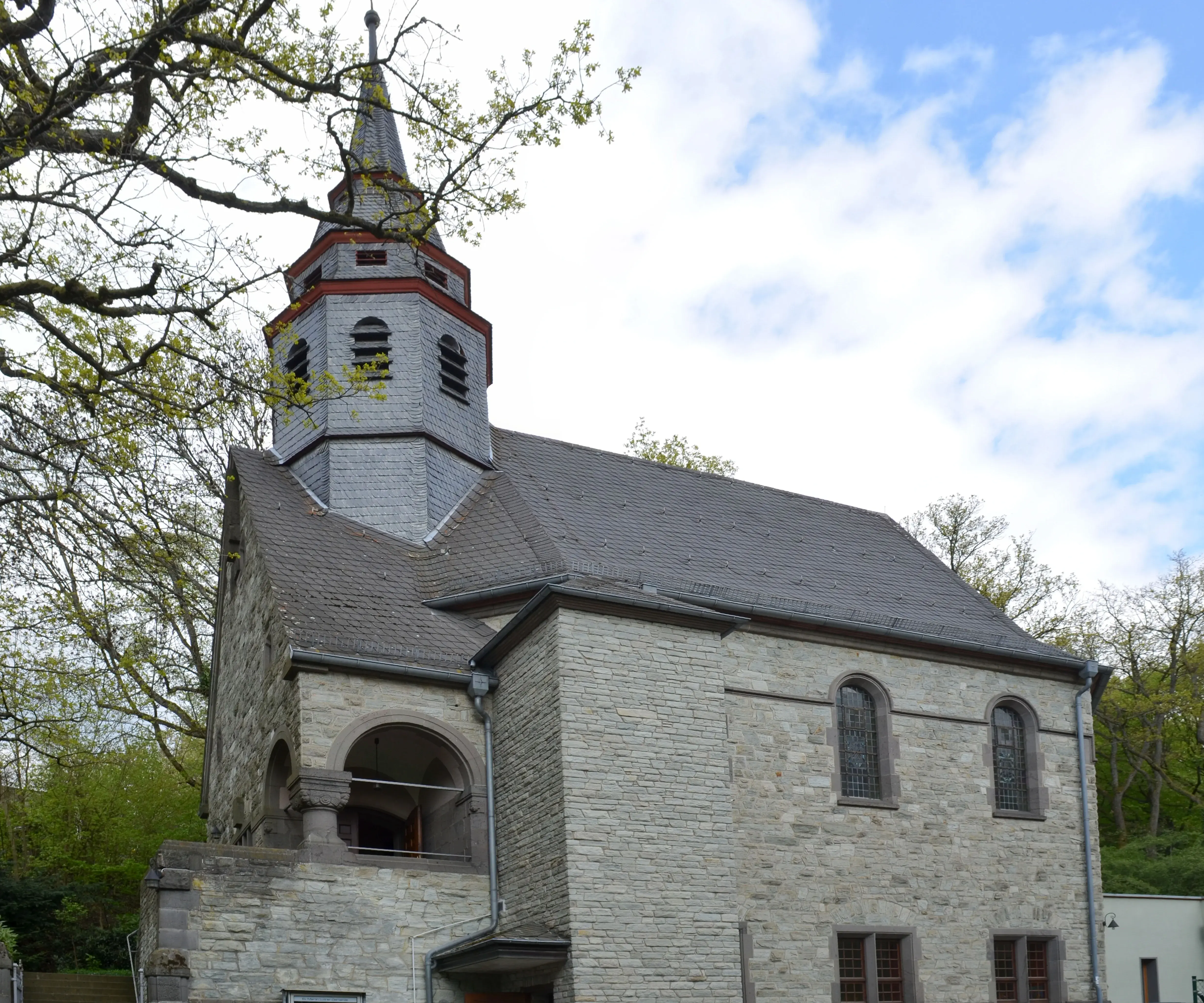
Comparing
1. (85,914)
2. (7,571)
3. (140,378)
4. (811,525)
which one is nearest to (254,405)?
(140,378)

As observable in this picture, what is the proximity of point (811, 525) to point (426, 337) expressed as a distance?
22.5ft

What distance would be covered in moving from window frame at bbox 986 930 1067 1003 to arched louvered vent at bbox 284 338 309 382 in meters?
12.0

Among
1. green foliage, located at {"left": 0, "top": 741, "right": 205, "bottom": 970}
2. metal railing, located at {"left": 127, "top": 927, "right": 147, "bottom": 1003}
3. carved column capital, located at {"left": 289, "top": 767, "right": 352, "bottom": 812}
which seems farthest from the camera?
green foliage, located at {"left": 0, "top": 741, "right": 205, "bottom": 970}

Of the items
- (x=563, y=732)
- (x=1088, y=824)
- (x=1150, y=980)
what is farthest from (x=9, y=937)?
(x=1150, y=980)

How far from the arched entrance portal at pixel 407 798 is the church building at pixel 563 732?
0.06 meters

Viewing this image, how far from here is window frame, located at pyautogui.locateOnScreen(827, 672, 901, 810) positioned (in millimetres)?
15766

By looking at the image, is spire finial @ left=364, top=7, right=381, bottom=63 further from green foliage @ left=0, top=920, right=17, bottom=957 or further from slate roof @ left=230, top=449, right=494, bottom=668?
green foliage @ left=0, top=920, right=17, bottom=957

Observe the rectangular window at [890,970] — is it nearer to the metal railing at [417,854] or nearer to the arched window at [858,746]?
the arched window at [858,746]

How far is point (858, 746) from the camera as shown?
1628 cm

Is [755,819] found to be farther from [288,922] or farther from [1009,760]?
[288,922]

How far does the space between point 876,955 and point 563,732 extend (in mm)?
5227

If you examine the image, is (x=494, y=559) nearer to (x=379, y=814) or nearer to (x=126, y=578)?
(x=379, y=814)

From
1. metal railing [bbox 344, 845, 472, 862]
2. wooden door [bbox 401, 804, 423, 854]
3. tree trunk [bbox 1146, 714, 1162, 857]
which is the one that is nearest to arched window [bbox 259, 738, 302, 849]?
metal railing [bbox 344, 845, 472, 862]

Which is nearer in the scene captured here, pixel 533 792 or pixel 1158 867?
pixel 533 792
